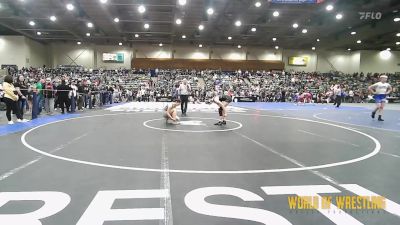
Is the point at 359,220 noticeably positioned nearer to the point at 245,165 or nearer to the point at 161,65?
the point at 245,165

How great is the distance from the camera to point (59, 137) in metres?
7.02

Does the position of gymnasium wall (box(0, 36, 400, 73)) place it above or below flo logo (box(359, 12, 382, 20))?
below

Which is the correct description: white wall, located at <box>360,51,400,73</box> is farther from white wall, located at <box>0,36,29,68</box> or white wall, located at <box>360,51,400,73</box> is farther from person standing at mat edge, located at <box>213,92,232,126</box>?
white wall, located at <box>0,36,29,68</box>

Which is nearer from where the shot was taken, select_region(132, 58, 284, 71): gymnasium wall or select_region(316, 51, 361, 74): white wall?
select_region(132, 58, 284, 71): gymnasium wall

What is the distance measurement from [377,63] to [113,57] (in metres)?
36.9

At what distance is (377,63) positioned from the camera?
4481cm

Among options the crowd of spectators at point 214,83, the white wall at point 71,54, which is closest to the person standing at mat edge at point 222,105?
the crowd of spectators at point 214,83

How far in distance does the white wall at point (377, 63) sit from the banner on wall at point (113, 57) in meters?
33.5

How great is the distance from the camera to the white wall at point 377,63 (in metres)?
44.6

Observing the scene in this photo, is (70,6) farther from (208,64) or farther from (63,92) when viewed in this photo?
(208,64)

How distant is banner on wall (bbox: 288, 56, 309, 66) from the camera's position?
148 ft

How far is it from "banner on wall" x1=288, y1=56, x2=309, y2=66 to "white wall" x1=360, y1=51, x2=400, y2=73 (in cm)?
778

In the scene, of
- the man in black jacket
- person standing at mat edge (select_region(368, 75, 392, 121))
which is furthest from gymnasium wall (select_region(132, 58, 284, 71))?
person standing at mat edge (select_region(368, 75, 392, 121))

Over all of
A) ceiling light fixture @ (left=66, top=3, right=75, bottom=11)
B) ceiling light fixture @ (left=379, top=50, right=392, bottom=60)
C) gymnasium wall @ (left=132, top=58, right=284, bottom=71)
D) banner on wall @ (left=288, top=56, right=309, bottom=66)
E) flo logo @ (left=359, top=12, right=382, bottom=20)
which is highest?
flo logo @ (left=359, top=12, right=382, bottom=20)
